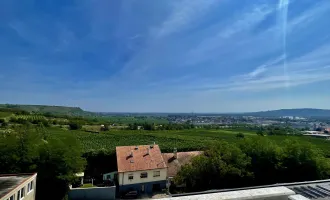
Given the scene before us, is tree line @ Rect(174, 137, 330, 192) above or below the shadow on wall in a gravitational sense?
above

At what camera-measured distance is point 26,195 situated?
1877cm

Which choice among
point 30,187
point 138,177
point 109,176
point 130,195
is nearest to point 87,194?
point 130,195

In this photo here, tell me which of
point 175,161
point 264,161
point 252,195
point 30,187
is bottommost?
point 175,161

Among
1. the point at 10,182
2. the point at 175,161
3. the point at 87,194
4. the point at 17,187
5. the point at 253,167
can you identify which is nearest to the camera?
the point at 17,187

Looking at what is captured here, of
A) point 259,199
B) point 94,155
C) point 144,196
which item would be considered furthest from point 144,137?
point 259,199

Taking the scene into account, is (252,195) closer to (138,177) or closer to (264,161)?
(264,161)

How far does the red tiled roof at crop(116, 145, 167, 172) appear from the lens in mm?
29312

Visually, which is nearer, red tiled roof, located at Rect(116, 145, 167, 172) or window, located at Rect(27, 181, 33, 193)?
window, located at Rect(27, 181, 33, 193)

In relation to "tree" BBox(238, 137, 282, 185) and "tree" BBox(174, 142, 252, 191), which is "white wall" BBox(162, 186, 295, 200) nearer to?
"tree" BBox(174, 142, 252, 191)

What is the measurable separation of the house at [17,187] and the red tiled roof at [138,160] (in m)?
10.7

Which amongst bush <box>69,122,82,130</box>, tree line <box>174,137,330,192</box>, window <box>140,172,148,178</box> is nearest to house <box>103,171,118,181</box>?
window <box>140,172,148,178</box>

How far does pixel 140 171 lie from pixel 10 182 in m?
14.7

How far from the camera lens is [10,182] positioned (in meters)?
17.8

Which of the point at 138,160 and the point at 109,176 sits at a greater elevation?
the point at 138,160
